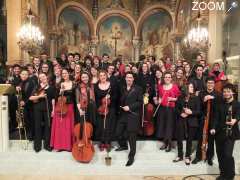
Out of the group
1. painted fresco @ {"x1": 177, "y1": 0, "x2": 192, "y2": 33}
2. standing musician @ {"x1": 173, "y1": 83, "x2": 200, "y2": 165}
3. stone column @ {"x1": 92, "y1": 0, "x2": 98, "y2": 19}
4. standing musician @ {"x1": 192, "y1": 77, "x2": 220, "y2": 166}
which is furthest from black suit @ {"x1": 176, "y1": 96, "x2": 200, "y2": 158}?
stone column @ {"x1": 92, "y1": 0, "x2": 98, "y2": 19}

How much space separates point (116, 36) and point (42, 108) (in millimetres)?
10798

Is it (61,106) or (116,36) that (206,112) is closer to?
(61,106)

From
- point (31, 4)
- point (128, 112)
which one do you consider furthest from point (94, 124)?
point (31, 4)

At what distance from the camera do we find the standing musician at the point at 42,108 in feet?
20.4

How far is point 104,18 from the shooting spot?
1652 centimetres

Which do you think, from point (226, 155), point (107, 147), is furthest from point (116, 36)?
point (226, 155)

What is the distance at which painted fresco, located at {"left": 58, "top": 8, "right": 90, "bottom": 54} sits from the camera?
16328 mm

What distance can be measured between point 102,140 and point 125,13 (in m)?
11.4

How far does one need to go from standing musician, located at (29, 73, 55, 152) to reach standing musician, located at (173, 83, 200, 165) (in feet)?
8.24

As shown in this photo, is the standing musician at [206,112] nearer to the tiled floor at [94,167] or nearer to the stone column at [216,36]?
the tiled floor at [94,167]

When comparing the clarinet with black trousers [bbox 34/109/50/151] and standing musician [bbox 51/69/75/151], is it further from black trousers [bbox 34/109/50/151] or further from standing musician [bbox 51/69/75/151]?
black trousers [bbox 34/109/50/151]

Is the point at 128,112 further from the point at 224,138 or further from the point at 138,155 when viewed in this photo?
the point at 224,138

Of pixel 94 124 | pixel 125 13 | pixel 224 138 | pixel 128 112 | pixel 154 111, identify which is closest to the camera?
pixel 224 138

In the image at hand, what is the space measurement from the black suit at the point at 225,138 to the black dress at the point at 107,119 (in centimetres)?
196
